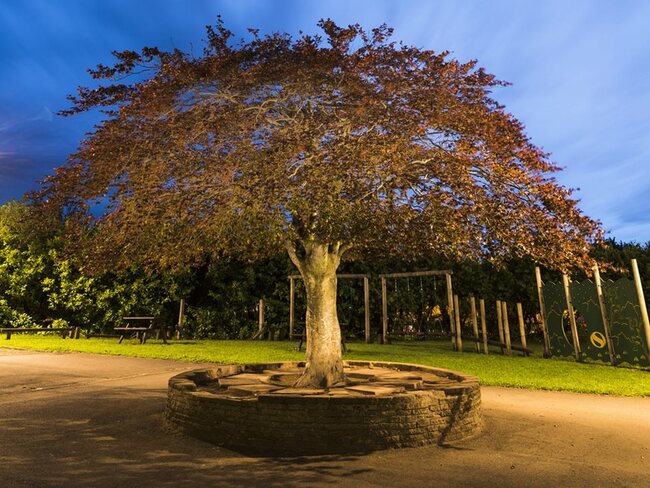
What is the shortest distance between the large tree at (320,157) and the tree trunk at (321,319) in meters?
0.89

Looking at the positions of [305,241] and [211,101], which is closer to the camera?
[211,101]

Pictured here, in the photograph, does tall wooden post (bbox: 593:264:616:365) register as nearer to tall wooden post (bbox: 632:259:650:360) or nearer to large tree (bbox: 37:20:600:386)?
tall wooden post (bbox: 632:259:650:360)

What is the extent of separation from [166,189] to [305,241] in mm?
2109

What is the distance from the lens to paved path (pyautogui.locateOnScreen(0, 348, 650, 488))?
402cm

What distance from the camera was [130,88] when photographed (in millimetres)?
6039

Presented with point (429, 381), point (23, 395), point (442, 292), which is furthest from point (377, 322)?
point (23, 395)

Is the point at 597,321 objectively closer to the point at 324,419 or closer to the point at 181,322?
the point at 324,419

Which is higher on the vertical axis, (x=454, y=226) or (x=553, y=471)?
(x=454, y=226)

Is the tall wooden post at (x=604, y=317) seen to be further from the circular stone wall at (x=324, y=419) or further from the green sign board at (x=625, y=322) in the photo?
the circular stone wall at (x=324, y=419)

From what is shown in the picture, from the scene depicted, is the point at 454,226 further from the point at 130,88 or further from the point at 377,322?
the point at 377,322

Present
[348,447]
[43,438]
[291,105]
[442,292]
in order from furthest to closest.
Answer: [442,292], [291,105], [43,438], [348,447]

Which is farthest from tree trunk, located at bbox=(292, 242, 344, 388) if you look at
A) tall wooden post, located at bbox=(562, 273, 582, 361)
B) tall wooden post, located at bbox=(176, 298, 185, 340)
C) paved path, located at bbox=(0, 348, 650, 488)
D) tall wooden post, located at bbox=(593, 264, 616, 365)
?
tall wooden post, located at bbox=(176, 298, 185, 340)

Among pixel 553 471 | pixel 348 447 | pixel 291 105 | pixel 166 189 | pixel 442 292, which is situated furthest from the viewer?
pixel 442 292

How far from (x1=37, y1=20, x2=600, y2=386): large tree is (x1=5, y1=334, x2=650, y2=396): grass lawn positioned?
430 centimetres
